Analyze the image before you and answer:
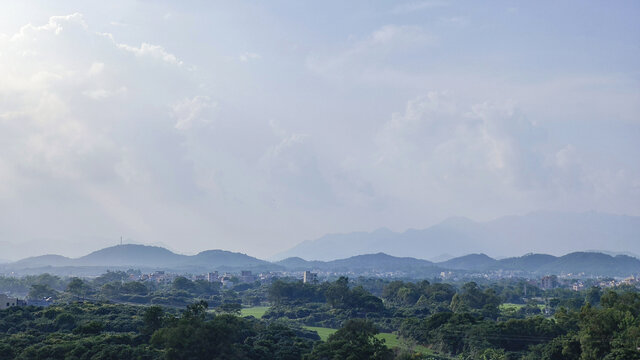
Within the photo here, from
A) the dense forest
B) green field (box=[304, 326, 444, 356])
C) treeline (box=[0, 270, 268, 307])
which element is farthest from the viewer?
treeline (box=[0, 270, 268, 307])

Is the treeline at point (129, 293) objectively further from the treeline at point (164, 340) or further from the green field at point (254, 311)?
the treeline at point (164, 340)

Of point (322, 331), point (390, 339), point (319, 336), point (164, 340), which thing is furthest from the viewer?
point (322, 331)

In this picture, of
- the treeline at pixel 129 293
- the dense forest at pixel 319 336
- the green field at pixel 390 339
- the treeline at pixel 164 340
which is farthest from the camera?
the treeline at pixel 129 293

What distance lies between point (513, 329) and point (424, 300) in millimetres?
35336

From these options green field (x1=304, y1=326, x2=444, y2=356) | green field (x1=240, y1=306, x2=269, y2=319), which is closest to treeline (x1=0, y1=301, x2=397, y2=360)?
green field (x1=304, y1=326, x2=444, y2=356)

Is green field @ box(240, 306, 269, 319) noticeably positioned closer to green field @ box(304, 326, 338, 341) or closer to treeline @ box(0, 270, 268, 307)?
treeline @ box(0, 270, 268, 307)

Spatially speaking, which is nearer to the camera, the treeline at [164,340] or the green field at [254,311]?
the treeline at [164,340]

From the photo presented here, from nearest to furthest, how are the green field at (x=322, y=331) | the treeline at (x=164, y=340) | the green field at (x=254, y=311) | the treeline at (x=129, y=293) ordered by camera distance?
the treeline at (x=164, y=340) → the green field at (x=322, y=331) → the green field at (x=254, y=311) → the treeline at (x=129, y=293)

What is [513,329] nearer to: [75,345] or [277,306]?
[75,345]

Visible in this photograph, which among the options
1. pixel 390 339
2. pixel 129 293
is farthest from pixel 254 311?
pixel 390 339

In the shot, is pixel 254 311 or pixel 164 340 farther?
pixel 254 311

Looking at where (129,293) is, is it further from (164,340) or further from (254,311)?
(164,340)

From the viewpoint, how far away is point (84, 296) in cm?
7631

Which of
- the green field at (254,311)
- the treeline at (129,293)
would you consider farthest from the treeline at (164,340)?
the treeline at (129,293)
